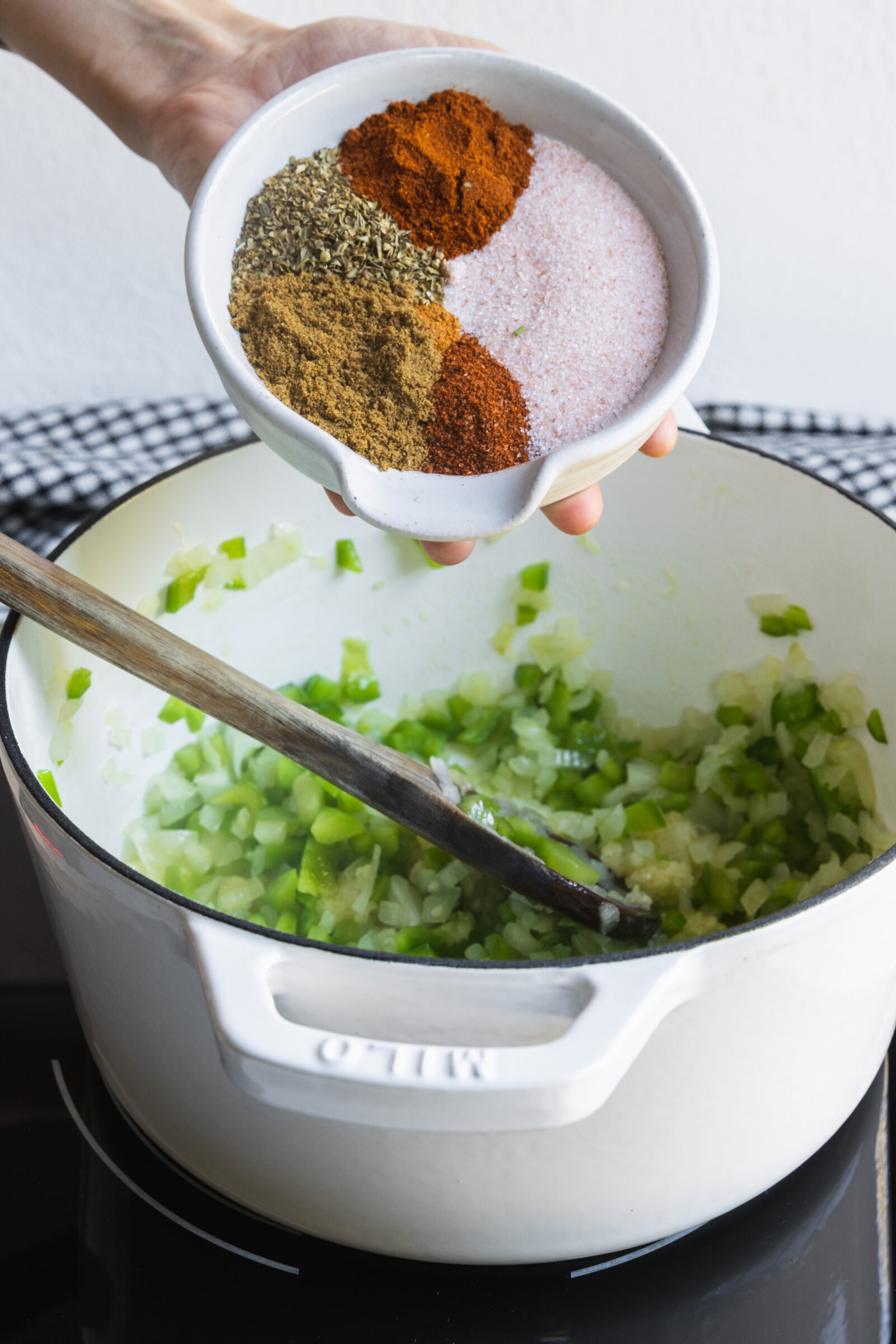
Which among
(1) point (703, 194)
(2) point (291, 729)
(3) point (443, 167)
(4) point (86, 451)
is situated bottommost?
(4) point (86, 451)

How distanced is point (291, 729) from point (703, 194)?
121 centimetres

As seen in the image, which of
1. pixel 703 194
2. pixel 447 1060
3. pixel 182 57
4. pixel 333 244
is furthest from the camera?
pixel 703 194

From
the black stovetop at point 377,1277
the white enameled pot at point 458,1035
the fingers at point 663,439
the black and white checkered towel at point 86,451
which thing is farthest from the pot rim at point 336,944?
the black and white checkered towel at point 86,451

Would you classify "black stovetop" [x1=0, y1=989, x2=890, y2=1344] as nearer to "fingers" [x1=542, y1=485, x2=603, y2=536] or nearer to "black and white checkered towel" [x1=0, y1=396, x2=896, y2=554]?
"fingers" [x1=542, y1=485, x2=603, y2=536]

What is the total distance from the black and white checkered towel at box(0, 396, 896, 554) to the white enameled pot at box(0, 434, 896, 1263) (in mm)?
447

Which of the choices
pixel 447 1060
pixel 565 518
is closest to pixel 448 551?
pixel 565 518

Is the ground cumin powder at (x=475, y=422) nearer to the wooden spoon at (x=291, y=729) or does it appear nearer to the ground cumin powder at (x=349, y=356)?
the ground cumin powder at (x=349, y=356)

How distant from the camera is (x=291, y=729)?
2.57 feet

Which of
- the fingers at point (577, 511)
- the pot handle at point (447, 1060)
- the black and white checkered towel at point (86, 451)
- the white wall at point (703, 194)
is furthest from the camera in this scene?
the white wall at point (703, 194)

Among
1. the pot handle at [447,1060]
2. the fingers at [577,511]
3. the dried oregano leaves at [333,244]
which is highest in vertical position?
the dried oregano leaves at [333,244]

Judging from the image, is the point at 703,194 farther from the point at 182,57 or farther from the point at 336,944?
the point at 336,944

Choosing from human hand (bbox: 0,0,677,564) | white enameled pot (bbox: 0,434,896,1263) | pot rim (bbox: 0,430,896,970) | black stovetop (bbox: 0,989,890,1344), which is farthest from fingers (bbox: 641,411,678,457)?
black stovetop (bbox: 0,989,890,1344)

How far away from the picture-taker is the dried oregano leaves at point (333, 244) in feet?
2.36

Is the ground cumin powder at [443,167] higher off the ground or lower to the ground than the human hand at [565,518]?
higher
